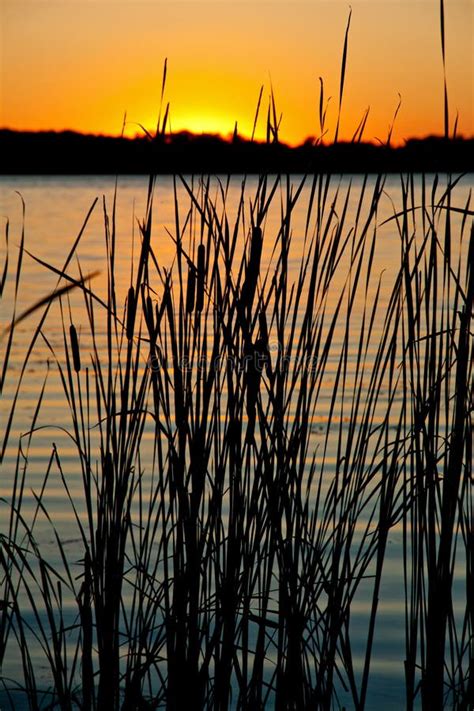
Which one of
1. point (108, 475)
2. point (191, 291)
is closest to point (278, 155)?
point (191, 291)

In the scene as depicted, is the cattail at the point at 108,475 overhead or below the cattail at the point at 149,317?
below

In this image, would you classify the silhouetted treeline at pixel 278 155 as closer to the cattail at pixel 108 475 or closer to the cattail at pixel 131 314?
the cattail at pixel 131 314

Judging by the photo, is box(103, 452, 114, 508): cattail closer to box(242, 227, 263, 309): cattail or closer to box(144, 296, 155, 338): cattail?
box(144, 296, 155, 338): cattail

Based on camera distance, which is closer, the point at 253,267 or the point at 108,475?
the point at 253,267

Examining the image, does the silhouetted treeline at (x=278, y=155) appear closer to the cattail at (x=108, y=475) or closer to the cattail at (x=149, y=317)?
the cattail at (x=149, y=317)

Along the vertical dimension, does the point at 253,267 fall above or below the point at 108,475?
above

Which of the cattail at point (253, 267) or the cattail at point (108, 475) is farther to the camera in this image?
the cattail at point (108, 475)

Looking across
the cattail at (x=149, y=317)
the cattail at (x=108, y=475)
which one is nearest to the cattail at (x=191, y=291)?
the cattail at (x=149, y=317)

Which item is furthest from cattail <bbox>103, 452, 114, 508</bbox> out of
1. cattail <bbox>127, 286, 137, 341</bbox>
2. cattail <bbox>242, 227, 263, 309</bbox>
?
cattail <bbox>242, 227, 263, 309</bbox>

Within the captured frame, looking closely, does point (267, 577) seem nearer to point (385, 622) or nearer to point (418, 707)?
point (418, 707)

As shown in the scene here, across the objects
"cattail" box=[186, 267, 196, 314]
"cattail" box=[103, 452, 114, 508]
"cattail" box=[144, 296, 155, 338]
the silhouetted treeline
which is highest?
the silhouetted treeline

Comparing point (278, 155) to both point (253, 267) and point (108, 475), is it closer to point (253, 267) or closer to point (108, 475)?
point (253, 267)

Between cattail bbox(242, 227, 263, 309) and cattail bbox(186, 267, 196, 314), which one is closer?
cattail bbox(242, 227, 263, 309)

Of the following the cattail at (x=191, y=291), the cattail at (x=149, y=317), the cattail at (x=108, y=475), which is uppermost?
the cattail at (x=191, y=291)
